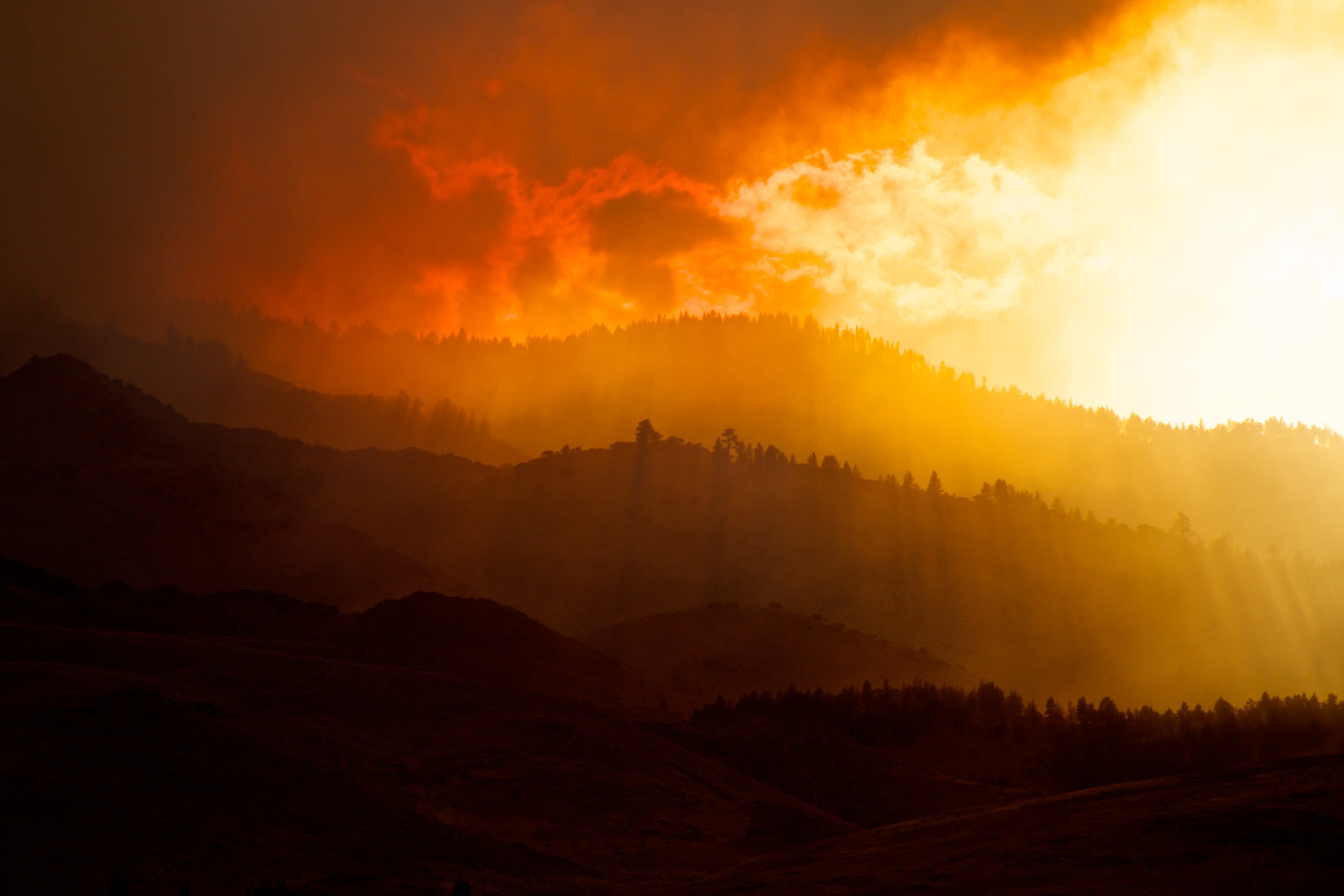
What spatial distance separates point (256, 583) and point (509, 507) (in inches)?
1259

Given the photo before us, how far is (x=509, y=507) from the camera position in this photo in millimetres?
102938

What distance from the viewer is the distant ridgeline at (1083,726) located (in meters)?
37.5

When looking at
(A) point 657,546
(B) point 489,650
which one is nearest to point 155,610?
(B) point 489,650

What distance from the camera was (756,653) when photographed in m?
63.5

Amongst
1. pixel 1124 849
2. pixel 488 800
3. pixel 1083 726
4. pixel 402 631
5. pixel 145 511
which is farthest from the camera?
pixel 145 511

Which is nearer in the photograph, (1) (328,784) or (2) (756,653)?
(1) (328,784)

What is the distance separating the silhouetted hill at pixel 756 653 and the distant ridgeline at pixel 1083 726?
10.8m

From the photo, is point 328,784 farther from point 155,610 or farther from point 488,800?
point 155,610

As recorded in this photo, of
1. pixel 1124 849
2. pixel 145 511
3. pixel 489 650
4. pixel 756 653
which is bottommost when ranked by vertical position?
pixel 1124 849

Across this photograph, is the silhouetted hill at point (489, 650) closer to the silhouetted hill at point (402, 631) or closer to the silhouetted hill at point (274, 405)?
the silhouetted hill at point (402, 631)

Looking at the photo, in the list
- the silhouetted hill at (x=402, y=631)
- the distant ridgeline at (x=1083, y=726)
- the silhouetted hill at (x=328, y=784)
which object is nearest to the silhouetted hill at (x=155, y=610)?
the silhouetted hill at (x=402, y=631)

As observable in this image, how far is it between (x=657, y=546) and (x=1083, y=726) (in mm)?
57574

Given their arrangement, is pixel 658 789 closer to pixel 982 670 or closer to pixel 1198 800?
pixel 1198 800

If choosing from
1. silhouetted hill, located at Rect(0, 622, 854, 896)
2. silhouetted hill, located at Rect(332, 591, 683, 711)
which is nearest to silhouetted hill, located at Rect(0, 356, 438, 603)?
silhouetted hill, located at Rect(332, 591, 683, 711)
